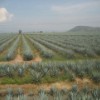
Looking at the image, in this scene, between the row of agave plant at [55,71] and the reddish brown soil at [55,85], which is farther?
the row of agave plant at [55,71]

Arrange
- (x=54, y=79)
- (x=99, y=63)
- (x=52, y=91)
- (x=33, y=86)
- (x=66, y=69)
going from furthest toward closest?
1. (x=99, y=63)
2. (x=66, y=69)
3. (x=54, y=79)
4. (x=33, y=86)
5. (x=52, y=91)

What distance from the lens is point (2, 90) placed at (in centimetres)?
1162

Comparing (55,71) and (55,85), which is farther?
(55,71)

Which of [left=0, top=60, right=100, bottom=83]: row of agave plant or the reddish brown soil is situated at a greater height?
[left=0, top=60, right=100, bottom=83]: row of agave plant

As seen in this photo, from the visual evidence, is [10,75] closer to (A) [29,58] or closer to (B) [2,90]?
(B) [2,90]

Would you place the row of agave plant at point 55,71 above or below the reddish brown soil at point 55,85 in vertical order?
above

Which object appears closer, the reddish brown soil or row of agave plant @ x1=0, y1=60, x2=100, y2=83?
the reddish brown soil

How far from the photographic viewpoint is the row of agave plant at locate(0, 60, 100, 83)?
13141 mm

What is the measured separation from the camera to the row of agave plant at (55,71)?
13.1 metres

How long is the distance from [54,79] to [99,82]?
2.61m

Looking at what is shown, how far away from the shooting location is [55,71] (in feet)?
45.0

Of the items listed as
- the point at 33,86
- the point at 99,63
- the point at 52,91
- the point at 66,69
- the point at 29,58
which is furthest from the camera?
the point at 29,58

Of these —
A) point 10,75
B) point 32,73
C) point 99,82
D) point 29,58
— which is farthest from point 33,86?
point 29,58

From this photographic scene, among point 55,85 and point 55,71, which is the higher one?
point 55,71
